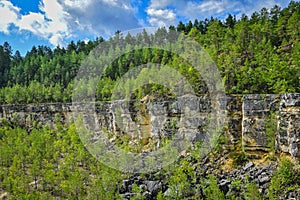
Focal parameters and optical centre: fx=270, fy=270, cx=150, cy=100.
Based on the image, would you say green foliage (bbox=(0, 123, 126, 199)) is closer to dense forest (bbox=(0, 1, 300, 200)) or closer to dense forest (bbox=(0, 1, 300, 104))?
dense forest (bbox=(0, 1, 300, 200))

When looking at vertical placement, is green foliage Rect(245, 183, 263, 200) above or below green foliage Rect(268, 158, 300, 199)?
below

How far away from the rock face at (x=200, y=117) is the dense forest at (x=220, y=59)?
3122 mm

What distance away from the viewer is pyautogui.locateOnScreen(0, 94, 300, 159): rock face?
81.9 ft

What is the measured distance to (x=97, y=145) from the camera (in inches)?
1565

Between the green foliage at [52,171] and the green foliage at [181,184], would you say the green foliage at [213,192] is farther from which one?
the green foliage at [52,171]

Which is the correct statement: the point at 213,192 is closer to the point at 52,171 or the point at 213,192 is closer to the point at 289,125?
the point at 289,125

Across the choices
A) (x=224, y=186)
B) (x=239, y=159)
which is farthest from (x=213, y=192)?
(x=239, y=159)

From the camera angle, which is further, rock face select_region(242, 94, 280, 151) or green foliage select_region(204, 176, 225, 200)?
rock face select_region(242, 94, 280, 151)

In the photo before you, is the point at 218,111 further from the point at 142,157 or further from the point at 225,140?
the point at 142,157

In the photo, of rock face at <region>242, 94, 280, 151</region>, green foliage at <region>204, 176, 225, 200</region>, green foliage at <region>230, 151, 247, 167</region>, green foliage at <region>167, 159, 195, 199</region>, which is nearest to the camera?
green foliage at <region>204, 176, 225, 200</region>

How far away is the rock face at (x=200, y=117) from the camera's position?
25.0m

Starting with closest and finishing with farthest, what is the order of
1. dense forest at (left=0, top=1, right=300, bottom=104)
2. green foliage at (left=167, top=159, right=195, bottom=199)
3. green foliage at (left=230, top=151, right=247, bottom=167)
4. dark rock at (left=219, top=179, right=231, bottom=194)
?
1. dark rock at (left=219, top=179, right=231, bottom=194)
2. green foliage at (left=167, top=159, right=195, bottom=199)
3. green foliage at (left=230, top=151, right=247, bottom=167)
4. dense forest at (left=0, top=1, right=300, bottom=104)

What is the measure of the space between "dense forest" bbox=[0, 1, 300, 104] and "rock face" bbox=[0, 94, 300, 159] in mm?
3122

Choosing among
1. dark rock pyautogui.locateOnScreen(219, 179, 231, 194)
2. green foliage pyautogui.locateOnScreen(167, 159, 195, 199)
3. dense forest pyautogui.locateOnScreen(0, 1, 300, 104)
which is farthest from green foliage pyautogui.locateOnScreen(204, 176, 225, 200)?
dense forest pyautogui.locateOnScreen(0, 1, 300, 104)
